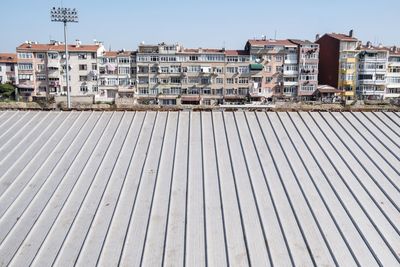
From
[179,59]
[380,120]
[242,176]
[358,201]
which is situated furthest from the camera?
[179,59]

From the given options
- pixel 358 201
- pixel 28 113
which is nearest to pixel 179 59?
pixel 28 113

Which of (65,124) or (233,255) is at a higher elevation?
(65,124)

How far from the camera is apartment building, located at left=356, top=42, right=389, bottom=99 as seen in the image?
5272cm

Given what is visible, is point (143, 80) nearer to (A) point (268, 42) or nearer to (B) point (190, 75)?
(B) point (190, 75)

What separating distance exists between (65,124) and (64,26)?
31356 mm

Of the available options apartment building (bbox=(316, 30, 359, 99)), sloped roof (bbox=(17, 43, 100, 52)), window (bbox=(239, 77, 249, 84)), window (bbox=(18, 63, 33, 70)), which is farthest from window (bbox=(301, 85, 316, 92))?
window (bbox=(18, 63, 33, 70))

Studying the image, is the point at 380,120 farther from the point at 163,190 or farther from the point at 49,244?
the point at 49,244

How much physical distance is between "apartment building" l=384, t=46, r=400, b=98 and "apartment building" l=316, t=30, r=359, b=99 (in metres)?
5.93

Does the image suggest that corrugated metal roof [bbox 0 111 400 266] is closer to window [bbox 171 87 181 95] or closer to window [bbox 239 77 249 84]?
window [bbox 171 87 181 95]

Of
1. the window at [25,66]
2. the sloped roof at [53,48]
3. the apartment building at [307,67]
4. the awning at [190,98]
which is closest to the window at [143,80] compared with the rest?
the awning at [190,98]

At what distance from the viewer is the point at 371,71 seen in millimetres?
53406

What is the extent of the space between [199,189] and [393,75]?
5950 centimetres

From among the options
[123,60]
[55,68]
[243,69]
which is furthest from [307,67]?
[55,68]

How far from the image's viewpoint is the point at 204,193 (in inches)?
207
